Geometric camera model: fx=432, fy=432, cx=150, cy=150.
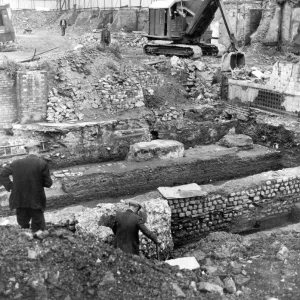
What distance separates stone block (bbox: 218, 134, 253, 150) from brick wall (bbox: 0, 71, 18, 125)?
16.5ft

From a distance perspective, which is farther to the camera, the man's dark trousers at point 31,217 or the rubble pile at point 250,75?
the rubble pile at point 250,75

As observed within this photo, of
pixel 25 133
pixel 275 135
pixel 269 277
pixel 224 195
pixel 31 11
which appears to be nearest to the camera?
pixel 269 277

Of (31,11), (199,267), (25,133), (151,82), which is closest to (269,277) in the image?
(199,267)

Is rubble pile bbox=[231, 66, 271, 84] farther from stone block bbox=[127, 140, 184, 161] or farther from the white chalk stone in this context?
the white chalk stone

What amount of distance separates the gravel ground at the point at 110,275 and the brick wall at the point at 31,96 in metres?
6.24

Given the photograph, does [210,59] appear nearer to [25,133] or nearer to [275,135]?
[275,135]

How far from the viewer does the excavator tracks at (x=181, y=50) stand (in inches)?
553

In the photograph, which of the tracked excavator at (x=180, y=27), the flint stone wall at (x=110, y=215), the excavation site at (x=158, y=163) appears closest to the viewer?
the excavation site at (x=158, y=163)

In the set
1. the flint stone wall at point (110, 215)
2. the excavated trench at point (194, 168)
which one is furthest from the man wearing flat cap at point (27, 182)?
the excavated trench at point (194, 168)

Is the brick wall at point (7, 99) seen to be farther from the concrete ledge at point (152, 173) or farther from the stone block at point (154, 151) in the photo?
the stone block at point (154, 151)

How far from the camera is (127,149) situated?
10.2 m

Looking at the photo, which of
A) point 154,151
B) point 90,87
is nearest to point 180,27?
point 90,87

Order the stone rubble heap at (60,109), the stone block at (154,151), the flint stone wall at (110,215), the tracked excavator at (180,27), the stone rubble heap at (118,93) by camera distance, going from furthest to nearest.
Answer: the tracked excavator at (180,27) → the stone rubble heap at (118,93) → the stone rubble heap at (60,109) → the stone block at (154,151) → the flint stone wall at (110,215)

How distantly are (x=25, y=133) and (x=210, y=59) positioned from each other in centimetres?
760
